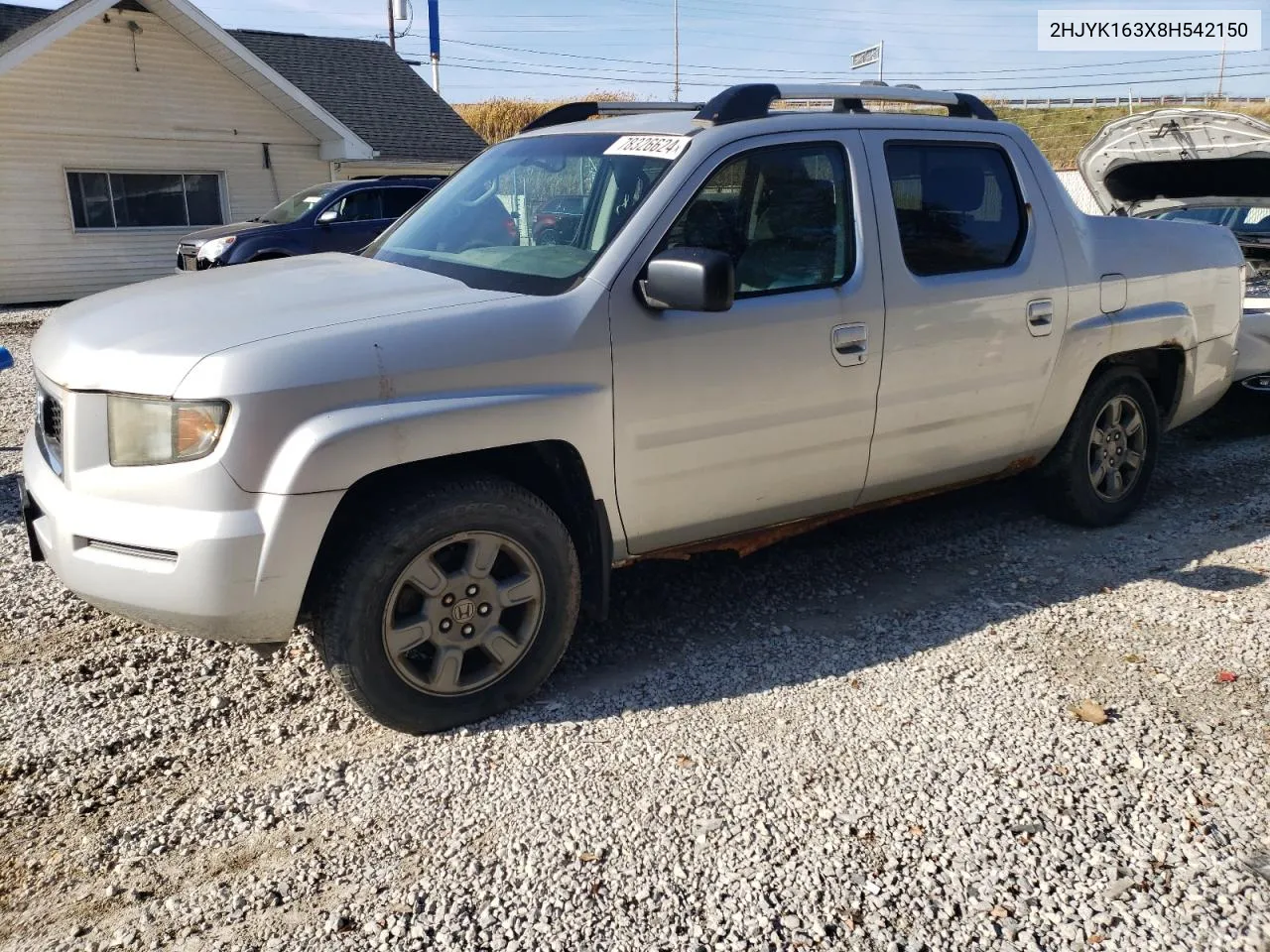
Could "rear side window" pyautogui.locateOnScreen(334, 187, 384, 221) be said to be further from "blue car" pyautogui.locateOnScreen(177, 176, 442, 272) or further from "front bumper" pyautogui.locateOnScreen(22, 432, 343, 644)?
"front bumper" pyautogui.locateOnScreen(22, 432, 343, 644)

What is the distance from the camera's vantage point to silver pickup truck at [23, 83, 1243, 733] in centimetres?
297

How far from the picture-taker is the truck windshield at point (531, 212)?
3641mm

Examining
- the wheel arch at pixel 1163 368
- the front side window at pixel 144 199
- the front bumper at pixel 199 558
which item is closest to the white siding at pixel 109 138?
the front side window at pixel 144 199

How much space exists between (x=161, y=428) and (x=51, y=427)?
738 millimetres

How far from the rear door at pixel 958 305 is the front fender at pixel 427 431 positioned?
53.1 inches

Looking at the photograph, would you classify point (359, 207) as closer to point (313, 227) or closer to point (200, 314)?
point (313, 227)

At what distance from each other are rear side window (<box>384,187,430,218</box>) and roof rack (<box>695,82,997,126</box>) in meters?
11.3

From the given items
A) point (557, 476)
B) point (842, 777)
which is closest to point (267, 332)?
point (557, 476)

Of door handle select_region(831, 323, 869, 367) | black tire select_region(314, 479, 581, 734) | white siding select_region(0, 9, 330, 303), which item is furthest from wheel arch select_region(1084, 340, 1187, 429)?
white siding select_region(0, 9, 330, 303)

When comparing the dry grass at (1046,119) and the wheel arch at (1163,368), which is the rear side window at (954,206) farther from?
the dry grass at (1046,119)

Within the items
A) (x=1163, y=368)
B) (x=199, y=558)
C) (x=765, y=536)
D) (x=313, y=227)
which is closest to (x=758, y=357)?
(x=765, y=536)

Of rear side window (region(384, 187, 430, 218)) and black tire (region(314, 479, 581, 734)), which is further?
rear side window (region(384, 187, 430, 218))

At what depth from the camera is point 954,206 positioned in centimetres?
439

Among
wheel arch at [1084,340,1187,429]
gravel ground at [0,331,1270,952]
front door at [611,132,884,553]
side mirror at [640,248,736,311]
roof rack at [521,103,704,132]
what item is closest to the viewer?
gravel ground at [0,331,1270,952]
